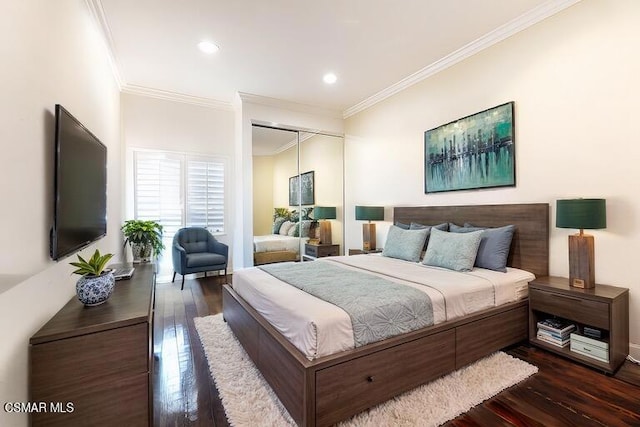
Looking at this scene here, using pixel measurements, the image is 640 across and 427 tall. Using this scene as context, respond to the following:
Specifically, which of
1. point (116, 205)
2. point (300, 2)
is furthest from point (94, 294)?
point (300, 2)

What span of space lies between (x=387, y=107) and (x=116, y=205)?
407 centimetres

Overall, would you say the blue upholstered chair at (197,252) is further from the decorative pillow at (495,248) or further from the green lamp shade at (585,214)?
the green lamp shade at (585,214)

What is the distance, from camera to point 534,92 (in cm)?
275

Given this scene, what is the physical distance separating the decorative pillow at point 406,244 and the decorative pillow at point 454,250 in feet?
0.80

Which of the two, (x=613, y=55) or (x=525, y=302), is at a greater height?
(x=613, y=55)

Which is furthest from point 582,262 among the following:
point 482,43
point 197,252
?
point 197,252

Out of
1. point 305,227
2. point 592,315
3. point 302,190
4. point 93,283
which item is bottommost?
point 592,315

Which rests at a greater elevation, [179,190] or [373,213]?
[179,190]

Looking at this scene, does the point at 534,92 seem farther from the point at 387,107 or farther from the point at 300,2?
the point at 300,2

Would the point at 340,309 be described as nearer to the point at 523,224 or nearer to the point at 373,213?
the point at 523,224

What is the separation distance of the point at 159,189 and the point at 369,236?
3484 millimetres

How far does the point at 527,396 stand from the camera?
6.07 ft

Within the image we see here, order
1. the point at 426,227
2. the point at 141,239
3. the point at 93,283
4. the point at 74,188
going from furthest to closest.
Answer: the point at 141,239 < the point at 426,227 < the point at 74,188 < the point at 93,283

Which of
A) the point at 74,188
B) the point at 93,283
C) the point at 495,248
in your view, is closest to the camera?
the point at 93,283
